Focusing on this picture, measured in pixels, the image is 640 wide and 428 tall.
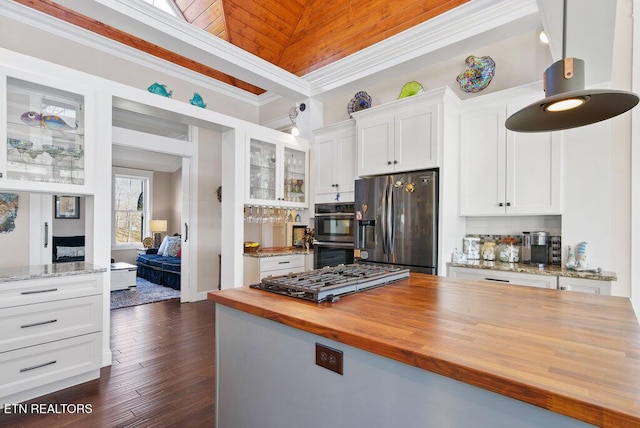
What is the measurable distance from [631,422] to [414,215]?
2551 mm

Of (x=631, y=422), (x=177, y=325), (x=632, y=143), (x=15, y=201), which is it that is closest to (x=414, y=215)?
(x=632, y=143)

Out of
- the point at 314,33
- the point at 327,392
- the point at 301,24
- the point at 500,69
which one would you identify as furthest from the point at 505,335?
the point at 301,24

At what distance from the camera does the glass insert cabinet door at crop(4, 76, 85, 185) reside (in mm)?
2430

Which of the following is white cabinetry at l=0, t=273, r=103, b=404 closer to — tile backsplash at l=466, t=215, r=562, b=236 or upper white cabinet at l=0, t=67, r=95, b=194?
upper white cabinet at l=0, t=67, r=95, b=194

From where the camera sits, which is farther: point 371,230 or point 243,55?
point 243,55

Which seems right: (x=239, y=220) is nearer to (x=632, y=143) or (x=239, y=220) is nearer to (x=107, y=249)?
(x=107, y=249)

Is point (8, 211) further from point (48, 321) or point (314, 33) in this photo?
point (314, 33)

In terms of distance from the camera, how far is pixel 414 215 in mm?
3059

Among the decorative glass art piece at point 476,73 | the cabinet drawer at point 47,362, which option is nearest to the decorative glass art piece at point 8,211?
the cabinet drawer at point 47,362

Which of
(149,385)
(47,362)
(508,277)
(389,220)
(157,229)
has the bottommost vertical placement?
(149,385)

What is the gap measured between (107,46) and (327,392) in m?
4.78

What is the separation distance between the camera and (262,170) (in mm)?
4160

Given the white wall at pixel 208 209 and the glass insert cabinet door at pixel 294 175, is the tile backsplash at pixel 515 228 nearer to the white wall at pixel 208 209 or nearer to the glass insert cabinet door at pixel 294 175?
the glass insert cabinet door at pixel 294 175

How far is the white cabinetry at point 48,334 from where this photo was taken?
7.03 ft
